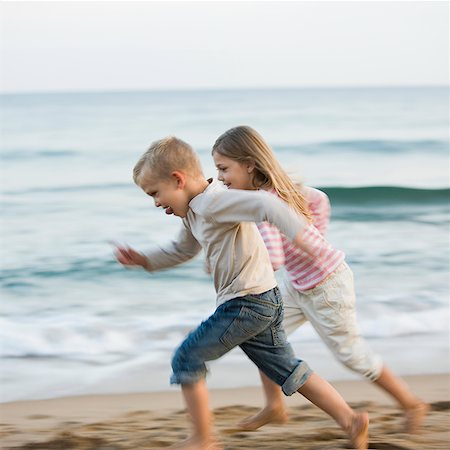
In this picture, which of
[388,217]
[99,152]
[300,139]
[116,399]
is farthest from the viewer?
[300,139]

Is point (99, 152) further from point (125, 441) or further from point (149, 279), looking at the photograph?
point (125, 441)

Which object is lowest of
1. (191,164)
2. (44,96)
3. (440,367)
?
(440,367)

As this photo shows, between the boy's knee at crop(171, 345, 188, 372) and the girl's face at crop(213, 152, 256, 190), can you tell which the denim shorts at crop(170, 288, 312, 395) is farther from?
the girl's face at crop(213, 152, 256, 190)

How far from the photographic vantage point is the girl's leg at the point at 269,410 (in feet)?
12.4

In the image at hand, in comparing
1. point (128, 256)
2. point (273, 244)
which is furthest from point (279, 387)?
point (128, 256)

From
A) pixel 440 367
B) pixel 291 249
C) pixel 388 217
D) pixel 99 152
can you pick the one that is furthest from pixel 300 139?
pixel 291 249

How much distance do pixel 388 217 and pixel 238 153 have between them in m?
8.93

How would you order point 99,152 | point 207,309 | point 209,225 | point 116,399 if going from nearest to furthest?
1. point 209,225
2. point 116,399
3. point 207,309
4. point 99,152

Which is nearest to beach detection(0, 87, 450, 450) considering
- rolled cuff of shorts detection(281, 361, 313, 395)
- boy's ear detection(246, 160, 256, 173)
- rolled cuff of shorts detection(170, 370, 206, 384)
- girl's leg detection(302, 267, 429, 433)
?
girl's leg detection(302, 267, 429, 433)

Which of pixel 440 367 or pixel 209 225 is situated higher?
pixel 209 225

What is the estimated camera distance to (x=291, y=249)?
3584 mm

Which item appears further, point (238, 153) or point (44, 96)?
point (44, 96)

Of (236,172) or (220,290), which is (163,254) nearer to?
(220,290)

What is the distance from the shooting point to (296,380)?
3094mm
